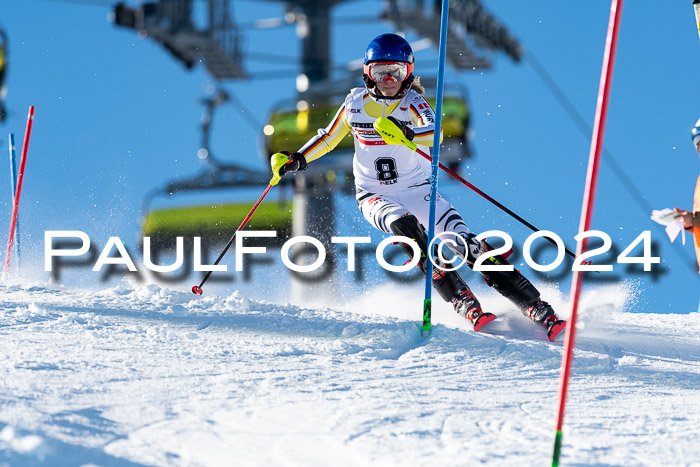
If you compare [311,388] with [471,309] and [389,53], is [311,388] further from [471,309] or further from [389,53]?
[389,53]

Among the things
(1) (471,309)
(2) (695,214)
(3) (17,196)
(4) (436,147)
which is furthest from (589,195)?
(3) (17,196)

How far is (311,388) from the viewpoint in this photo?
10.5 feet

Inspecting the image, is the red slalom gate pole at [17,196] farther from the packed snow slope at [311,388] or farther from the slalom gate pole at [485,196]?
the slalom gate pole at [485,196]

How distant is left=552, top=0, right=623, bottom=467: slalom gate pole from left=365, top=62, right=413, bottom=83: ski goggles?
213cm

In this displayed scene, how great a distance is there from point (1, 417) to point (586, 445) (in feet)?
6.37

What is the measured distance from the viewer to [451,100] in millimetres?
14070

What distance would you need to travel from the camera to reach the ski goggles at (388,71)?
4688 millimetres

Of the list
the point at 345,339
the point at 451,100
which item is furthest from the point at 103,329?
the point at 451,100

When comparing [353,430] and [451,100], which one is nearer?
[353,430]

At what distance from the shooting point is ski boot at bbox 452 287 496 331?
467cm

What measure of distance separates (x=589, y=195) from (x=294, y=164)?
2.80 m

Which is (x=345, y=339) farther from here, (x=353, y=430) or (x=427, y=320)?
(x=353, y=430)

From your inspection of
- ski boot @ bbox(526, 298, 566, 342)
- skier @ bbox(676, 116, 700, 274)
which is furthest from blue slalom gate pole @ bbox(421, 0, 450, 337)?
skier @ bbox(676, 116, 700, 274)

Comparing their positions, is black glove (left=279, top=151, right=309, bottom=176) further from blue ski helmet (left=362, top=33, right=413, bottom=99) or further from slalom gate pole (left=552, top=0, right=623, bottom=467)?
slalom gate pole (left=552, top=0, right=623, bottom=467)
